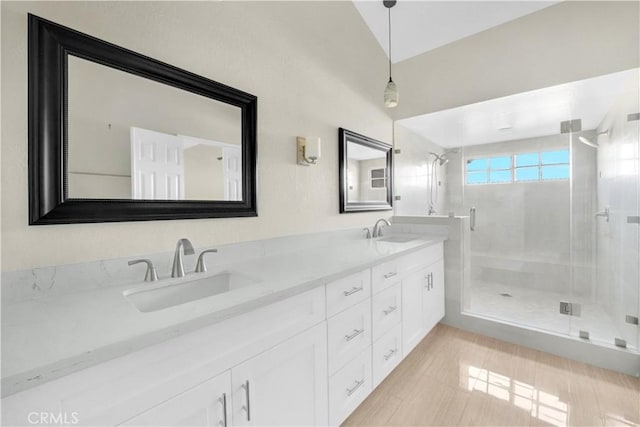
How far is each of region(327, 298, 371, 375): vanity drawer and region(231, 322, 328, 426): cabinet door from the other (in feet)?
0.20

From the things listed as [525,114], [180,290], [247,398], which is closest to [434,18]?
[525,114]

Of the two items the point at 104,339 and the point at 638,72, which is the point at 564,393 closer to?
the point at 638,72

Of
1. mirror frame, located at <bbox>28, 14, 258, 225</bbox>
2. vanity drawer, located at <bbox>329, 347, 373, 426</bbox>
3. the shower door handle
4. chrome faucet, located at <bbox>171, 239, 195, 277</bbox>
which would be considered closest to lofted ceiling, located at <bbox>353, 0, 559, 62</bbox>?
the shower door handle

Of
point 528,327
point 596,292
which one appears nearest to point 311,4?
point 528,327

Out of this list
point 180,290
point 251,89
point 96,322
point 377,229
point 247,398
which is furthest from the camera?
point 377,229

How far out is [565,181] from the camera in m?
2.50

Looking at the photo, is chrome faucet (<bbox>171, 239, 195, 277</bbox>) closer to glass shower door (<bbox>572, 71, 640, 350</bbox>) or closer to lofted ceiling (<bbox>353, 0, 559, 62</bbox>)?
lofted ceiling (<bbox>353, 0, 559, 62</bbox>)

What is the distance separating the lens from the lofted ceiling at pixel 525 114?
211 centimetres

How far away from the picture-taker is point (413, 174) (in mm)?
3141

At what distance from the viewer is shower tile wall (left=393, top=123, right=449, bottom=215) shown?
3.01 meters

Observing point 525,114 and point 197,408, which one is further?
point 525,114

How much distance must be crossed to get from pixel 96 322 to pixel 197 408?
0.39 m

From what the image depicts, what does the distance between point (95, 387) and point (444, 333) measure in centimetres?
265

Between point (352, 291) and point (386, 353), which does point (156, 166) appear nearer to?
point (352, 291)
